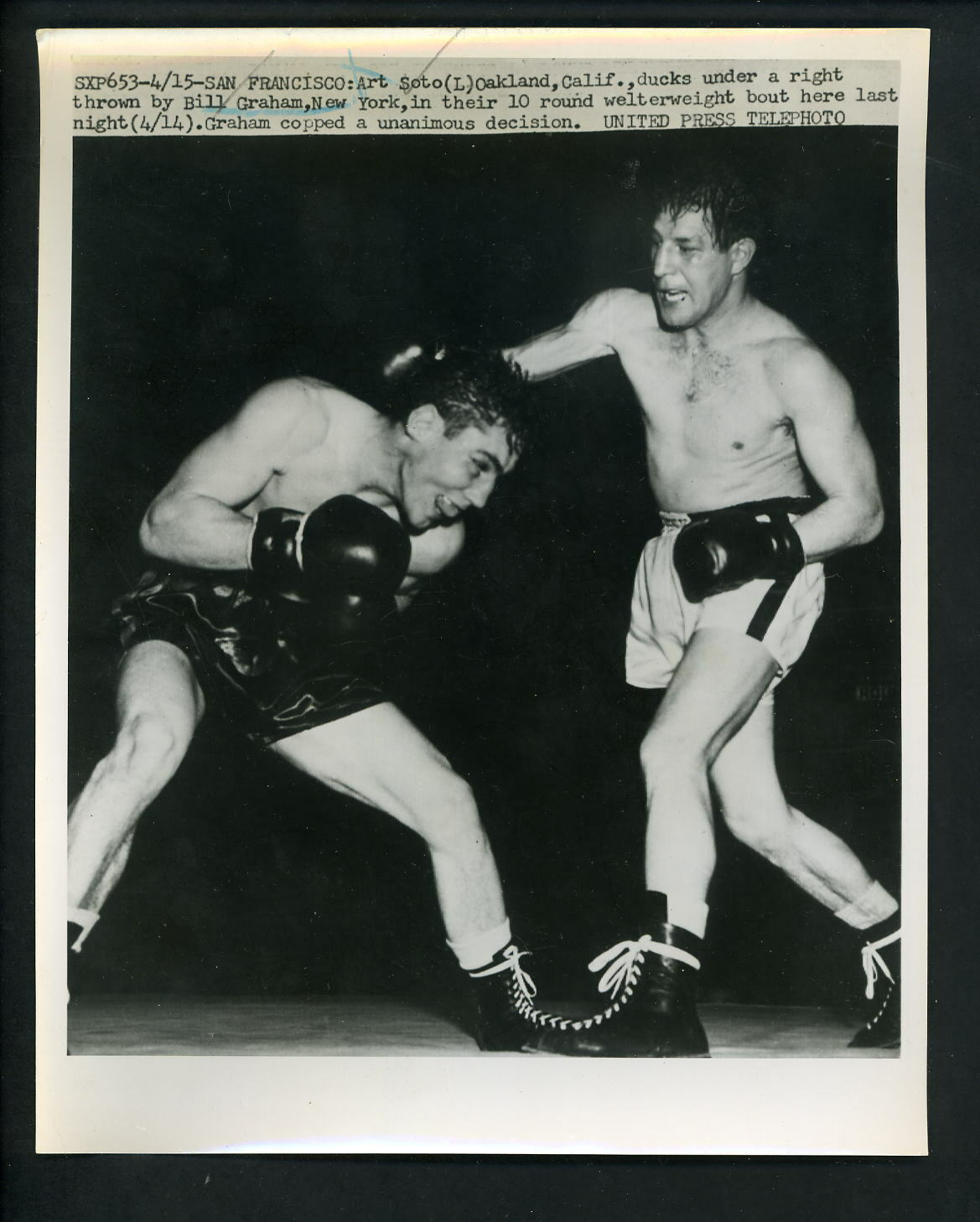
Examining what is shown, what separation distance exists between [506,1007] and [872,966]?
49 centimetres

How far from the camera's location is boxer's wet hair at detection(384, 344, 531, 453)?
1.33 meters

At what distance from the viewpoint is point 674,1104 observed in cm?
130

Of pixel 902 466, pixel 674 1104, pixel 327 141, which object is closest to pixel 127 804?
pixel 674 1104

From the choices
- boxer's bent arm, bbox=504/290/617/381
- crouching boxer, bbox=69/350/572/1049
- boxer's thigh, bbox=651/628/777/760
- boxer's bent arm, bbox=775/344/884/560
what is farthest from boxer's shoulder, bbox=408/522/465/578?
boxer's bent arm, bbox=775/344/884/560

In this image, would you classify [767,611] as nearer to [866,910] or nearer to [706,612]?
[706,612]

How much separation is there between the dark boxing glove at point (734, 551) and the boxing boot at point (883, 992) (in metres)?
0.50

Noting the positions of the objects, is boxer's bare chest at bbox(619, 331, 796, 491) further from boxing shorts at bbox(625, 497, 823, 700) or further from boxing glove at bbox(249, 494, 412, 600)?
boxing glove at bbox(249, 494, 412, 600)

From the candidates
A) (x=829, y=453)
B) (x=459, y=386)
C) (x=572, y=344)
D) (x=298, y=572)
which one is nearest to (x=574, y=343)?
(x=572, y=344)

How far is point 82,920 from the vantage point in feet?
4.33

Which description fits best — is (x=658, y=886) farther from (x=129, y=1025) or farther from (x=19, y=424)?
(x=19, y=424)

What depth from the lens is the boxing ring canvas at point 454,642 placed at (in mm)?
1303

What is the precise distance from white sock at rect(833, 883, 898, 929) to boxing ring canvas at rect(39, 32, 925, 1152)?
23mm

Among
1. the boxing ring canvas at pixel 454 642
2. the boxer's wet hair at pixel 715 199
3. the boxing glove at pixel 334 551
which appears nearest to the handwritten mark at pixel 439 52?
the boxing ring canvas at pixel 454 642

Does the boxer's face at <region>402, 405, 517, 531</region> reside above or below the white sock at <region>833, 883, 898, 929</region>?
above
